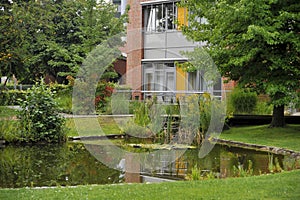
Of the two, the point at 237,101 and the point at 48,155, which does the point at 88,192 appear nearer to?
the point at 48,155

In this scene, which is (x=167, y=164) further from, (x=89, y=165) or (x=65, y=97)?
(x=65, y=97)

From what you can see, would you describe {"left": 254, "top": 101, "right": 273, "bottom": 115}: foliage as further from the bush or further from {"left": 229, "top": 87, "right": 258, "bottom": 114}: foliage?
the bush

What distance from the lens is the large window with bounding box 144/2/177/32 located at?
1049 inches

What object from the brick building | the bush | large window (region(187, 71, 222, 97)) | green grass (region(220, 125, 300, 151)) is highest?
the brick building

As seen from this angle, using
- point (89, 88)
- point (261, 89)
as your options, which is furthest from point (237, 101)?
point (89, 88)

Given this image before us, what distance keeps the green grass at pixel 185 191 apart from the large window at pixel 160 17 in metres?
19.3

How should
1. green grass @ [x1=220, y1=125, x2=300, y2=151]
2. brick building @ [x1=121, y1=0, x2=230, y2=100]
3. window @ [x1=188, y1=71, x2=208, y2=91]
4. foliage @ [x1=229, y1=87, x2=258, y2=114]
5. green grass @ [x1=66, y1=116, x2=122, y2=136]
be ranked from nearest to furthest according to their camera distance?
green grass @ [x1=220, y1=125, x2=300, y2=151]
green grass @ [x1=66, y1=116, x2=122, y2=136]
foliage @ [x1=229, y1=87, x2=258, y2=114]
window @ [x1=188, y1=71, x2=208, y2=91]
brick building @ [x1=121, y1=0, x2=230, y2=100]

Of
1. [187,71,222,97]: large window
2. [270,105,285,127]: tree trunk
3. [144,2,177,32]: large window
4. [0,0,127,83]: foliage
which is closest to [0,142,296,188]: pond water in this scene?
[0,0,127,83]: foliage

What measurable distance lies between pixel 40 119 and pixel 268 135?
798cm

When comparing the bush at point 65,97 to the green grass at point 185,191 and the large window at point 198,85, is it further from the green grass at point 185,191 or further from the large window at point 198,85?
the green grass at point 185,191

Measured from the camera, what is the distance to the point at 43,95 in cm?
1520

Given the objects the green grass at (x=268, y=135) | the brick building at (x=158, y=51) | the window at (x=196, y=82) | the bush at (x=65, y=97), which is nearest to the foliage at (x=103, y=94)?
the bush at (x=65, y=97)

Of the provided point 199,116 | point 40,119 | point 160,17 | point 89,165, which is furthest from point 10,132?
point 160,17

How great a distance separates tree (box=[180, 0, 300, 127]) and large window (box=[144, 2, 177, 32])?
9.80 m
